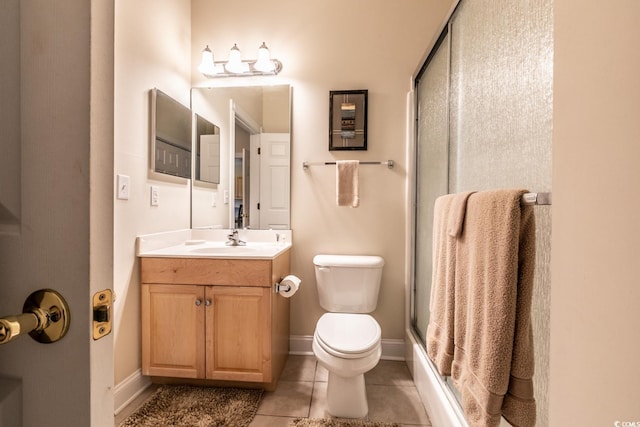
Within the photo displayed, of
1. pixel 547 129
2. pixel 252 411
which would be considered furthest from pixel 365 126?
pixel 252 411

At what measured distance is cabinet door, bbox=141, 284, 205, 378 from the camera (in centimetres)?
153

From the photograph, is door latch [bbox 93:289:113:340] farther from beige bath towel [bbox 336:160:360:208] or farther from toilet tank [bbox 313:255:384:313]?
beige bath towel [bbox 336:160:360:208]

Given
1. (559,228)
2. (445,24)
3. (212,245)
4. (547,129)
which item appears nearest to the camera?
(559,228)

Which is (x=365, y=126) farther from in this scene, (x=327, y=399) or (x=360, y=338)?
(x=327, y=399)

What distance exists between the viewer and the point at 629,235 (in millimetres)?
317

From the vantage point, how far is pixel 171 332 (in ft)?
5.05

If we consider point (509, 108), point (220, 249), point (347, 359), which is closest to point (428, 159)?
point (509, 108)

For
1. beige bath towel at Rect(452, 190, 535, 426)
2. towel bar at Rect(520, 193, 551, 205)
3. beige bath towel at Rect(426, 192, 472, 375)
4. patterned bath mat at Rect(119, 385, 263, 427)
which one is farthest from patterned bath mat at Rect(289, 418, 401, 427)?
towel bar at Rect(520, 193, 551, 205)

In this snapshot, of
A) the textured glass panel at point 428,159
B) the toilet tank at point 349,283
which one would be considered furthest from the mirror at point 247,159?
the textured glass panel at point 428,159

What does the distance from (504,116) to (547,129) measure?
20 cm

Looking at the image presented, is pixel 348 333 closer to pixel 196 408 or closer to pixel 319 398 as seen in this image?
pixel 319 398

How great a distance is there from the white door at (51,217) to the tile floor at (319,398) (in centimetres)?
127

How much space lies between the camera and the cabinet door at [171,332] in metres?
1.53

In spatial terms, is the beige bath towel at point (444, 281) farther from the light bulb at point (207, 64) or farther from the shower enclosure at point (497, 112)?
the light bulb at point (207, 64)
